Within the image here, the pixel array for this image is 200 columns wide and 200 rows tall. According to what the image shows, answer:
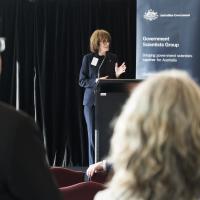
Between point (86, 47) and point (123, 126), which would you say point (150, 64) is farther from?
point (123, 126)

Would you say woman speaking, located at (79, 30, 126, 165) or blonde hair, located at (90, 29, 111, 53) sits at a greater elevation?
blonde hair, located at (90, 29, 111, 53)

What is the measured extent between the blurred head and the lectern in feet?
7.51

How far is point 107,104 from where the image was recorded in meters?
3.65

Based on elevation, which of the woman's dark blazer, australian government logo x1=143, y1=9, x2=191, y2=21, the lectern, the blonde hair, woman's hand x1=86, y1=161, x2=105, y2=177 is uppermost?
australian government logo x1=143, y1=9, x2=191, y2=21

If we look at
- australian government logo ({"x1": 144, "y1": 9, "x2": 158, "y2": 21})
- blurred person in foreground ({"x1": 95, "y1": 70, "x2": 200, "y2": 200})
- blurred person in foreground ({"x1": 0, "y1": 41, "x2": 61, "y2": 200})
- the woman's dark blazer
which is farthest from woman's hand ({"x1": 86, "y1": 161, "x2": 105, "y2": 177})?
australian government logo ({"x1": 144, "y1": 9, "x2": 158, "y2": 21})

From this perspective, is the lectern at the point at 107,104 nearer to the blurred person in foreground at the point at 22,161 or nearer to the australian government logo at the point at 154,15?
the blurred person in foreground at the point at 22,161

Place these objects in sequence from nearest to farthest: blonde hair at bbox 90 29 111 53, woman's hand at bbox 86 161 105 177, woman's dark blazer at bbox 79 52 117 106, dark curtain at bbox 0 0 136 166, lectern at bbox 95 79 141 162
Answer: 1. woman's hand at bbox 86 161 105 177
2. lectern at bbox 95 79 141 162
3. blonde hair at bbox 90 29 111 53
4. woman's dark blazer at bbox 79 52 117 106
5. dark curtain at bbox 0 0 136 166

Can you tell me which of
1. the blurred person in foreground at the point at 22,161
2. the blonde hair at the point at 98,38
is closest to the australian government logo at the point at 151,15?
the blonde hair at the point at 98,38

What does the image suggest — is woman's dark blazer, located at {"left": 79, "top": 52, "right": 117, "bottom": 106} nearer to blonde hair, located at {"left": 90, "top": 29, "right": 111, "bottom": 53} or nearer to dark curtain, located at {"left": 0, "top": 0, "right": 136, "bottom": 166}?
blonde hair, located at {"left": 90, "top": 29, "right": 111, "bottom": 53}

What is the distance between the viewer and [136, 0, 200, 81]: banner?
564 centimetres

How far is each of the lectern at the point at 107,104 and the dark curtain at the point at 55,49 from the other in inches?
108

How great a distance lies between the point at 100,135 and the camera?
141 inches

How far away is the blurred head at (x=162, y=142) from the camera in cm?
126

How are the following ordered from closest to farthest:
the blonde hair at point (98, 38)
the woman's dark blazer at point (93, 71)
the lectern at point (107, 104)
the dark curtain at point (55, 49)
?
the lectern at point (107, 104)
the blonde hair at point (98, 38)
the woman's dark blazer at point (93, 71)
the dark curtain at point (55, 49)
